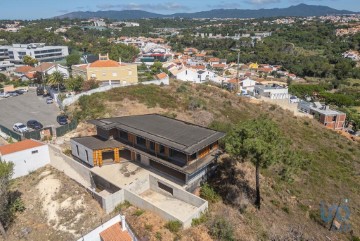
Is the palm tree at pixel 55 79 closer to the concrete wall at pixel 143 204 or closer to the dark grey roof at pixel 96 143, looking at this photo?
the dark grey roof at pixel 96 143

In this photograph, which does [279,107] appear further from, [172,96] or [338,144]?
[172,96]

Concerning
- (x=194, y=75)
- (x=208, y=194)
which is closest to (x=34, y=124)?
(x=208, y=194)

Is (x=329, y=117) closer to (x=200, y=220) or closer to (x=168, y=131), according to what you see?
(x=168, y=131)

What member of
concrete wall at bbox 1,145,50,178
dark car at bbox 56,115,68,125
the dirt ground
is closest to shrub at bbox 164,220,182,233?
the dirt ground

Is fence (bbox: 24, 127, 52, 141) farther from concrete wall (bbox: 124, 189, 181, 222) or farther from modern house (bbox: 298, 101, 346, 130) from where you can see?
modern house (bbox: 298, 101, 346, 130)

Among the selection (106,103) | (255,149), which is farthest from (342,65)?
(255,149)

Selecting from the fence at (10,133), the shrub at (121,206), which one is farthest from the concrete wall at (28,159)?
the shrub at (121,206)
